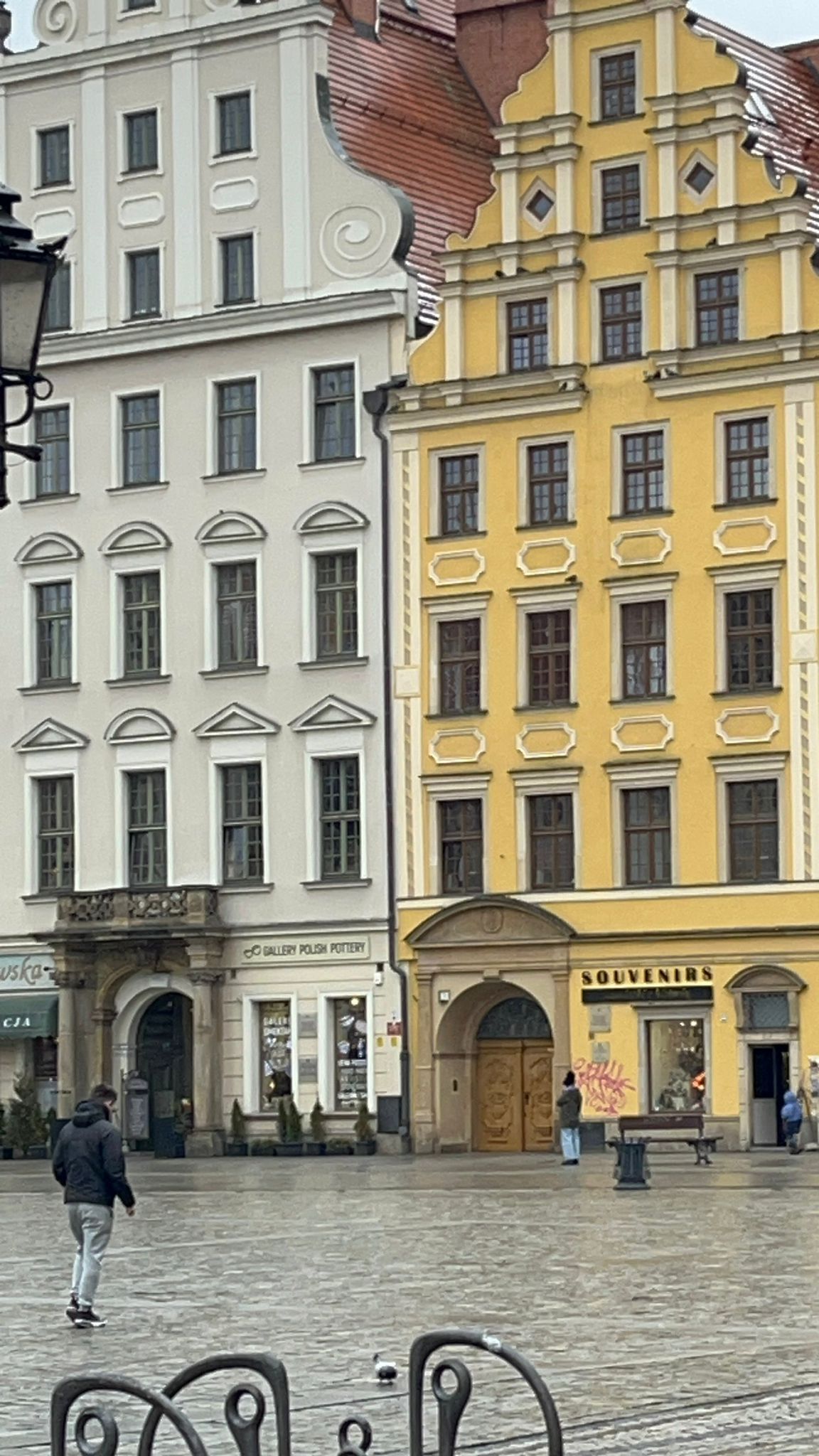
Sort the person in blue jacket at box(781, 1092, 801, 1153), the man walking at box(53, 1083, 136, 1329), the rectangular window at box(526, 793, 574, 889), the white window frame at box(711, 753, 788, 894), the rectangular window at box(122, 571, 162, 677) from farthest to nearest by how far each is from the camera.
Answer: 1. the rectangular window at box(122, 571, 162, 677)
2. the rectangular window at box(526, 793, 574, 889)
3. the white window frame at box(711, 753, 788, 894)
4. the person in blue jacket at box(781, 1092, 801, 1153)
5. the man walking at box(53, 1083, 136, 1329)

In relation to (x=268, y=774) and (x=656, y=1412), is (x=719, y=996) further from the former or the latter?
(x=656, y=1412)

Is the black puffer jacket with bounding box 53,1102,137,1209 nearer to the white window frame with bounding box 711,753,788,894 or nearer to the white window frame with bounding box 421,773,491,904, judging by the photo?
the white window frame with bounding box 711,753,788,894

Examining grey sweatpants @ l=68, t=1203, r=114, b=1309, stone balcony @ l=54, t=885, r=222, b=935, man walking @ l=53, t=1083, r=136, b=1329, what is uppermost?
stone balcony @ l=54, t=885, r=222, b=935

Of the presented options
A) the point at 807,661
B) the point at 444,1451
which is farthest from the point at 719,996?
the point at 444,1451

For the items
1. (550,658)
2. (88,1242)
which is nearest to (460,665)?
(550,658)

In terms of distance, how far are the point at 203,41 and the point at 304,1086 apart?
19944 mm

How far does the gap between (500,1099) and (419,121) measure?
20304mm

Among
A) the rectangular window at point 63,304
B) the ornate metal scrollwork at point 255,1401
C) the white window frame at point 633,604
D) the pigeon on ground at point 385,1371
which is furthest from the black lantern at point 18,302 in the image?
the rectangular window at point 63,304

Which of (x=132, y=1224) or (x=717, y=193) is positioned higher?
(x=717, y=193)

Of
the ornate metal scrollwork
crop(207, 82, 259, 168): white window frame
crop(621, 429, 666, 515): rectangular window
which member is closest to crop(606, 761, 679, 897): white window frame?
crop(621, 429, 666, 515): rectangular window

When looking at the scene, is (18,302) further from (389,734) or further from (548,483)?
(389,734)

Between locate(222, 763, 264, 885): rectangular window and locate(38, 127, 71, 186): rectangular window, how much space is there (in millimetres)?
12401

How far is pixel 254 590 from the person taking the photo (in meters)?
60.0

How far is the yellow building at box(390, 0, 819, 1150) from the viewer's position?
54.6 m
